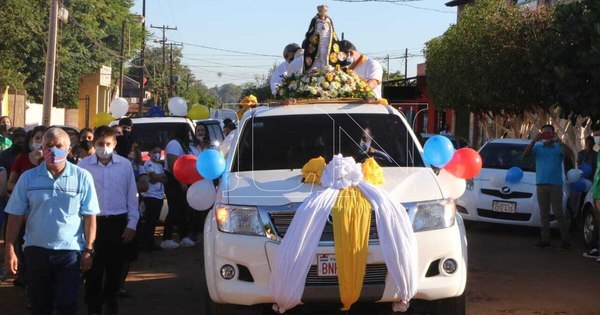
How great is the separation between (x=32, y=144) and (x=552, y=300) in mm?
5427

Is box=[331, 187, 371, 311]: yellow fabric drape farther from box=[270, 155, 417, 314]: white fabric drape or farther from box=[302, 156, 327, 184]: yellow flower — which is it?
box=[302, 156, 327, 184]: yellow flower

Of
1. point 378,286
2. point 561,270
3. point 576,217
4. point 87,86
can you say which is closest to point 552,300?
point 561,270

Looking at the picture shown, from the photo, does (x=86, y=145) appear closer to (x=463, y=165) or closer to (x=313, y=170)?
(x=313, y=170)

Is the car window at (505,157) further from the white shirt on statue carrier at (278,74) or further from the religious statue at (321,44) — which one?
the religious statue at (321,44)

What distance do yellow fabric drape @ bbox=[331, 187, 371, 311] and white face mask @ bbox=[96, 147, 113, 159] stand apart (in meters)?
2.20

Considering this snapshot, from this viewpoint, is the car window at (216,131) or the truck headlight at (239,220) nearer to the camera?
the truck headlight at (239,220)

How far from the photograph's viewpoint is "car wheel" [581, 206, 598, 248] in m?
12.9

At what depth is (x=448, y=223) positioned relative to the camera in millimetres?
7273

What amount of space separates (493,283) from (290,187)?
12.3 ft

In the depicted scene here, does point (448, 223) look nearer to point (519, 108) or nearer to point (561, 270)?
point (561, 270)

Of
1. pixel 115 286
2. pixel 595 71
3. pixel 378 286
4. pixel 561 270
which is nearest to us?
pixel 378 286

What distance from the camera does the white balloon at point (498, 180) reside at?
14758 mm

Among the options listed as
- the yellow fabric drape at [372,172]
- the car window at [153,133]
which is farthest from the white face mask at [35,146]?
the car window at [153,133]

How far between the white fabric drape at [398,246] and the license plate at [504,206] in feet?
26.0
